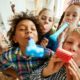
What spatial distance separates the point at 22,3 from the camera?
1.30m

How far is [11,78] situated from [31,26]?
0.74 feet

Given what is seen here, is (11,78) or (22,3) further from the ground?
(22,3)

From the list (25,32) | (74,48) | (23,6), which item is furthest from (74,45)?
(23,6)

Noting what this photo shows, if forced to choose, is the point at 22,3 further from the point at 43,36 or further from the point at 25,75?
the point at 25,75

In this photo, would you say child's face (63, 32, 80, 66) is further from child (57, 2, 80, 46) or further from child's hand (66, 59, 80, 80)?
child (57, 2, 80, 46)

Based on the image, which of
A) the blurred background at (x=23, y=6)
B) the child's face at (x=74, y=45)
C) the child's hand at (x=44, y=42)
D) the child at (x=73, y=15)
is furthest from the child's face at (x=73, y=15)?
the blurred background at (x=23, y=6)

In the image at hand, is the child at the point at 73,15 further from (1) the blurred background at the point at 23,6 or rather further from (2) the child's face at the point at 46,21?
(1) the blurred background at the point at 23,6

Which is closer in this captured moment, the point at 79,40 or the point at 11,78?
the point at 79,40

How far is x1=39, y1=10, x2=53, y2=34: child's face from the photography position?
0.95 metres

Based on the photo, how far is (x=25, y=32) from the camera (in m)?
0.81

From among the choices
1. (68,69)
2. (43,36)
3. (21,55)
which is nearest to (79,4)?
(43,36)

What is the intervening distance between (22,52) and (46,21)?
0.20 meters

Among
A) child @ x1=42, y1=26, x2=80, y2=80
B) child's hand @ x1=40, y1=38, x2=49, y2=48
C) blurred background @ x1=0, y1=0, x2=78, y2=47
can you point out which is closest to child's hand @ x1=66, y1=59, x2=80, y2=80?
child @ x1=42, y1=26, x2=80, y2=80

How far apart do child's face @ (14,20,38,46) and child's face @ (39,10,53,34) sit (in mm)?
85
